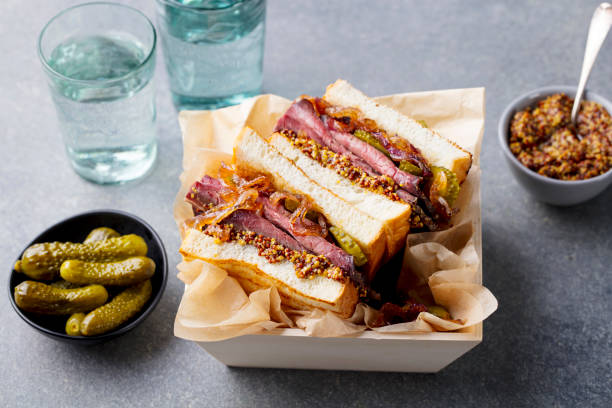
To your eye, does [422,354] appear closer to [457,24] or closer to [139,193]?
[139,193]

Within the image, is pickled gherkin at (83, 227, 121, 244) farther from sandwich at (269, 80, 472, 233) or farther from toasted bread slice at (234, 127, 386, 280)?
sandwich at (269, 80, 472, 233)

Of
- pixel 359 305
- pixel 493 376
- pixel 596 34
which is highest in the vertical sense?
pixel 596 34

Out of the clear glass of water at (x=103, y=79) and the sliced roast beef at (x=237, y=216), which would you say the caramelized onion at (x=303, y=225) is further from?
the clear glass of water at (x=103, y=79)

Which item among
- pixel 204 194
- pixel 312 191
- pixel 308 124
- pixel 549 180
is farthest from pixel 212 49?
pixel 549 180

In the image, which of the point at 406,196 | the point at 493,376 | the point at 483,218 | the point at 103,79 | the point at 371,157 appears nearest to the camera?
the point at 406,196

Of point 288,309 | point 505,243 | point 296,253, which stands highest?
point 296,253

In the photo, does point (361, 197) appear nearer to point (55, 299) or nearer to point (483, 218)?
point (483, 218)

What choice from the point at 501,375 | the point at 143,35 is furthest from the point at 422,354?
the point at 143,35
